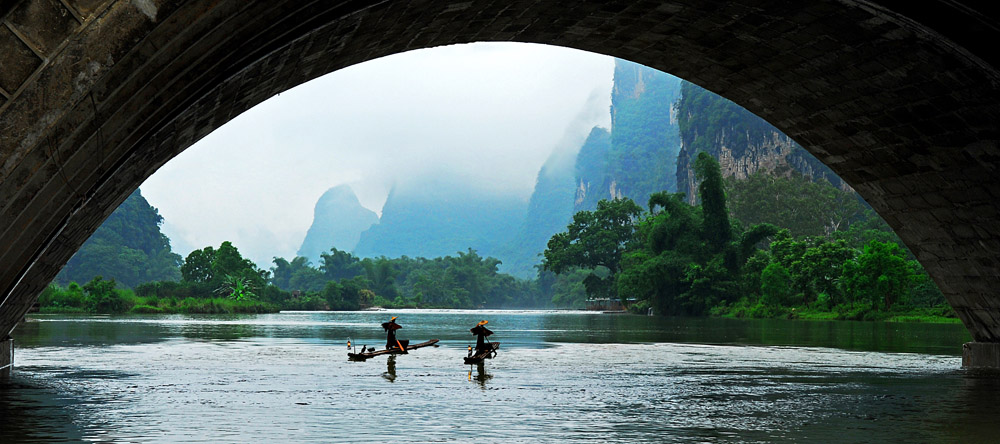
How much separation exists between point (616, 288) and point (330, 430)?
108037mm

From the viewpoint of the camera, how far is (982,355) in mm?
22219

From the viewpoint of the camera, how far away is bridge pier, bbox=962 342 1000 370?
21.8 m

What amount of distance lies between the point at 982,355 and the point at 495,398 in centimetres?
1287

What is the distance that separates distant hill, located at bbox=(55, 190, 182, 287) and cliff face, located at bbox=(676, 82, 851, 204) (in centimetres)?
10122

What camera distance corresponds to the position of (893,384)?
19.4m

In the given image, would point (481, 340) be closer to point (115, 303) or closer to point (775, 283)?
point (775, 283)

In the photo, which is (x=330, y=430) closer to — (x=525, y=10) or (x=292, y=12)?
(x=292, y=12)

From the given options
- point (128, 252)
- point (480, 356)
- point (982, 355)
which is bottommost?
point (480, 356)

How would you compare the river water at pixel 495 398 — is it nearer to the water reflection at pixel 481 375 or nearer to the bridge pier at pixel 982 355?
the water reflection at pixel 481 375

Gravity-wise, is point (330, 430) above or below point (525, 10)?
below

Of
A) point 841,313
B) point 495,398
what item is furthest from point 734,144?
point 495,398

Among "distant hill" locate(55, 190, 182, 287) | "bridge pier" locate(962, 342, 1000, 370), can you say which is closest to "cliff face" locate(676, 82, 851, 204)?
"distant hill" locate(55, 190, 182, 287)

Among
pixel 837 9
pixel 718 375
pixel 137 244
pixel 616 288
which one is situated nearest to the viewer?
pixel 837 9

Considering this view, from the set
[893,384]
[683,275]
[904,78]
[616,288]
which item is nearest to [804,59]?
[904,78]
